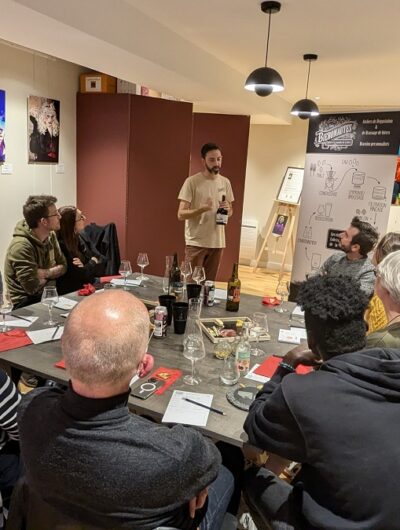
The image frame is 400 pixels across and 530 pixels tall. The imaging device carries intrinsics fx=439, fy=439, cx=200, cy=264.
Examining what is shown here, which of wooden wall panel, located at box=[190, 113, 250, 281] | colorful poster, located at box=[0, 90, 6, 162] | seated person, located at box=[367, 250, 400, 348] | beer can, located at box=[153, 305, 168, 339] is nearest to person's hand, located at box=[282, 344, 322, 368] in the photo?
seated person, located at box=[367, 250, 400, 348]

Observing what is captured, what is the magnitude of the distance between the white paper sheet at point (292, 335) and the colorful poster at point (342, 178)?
108 inches

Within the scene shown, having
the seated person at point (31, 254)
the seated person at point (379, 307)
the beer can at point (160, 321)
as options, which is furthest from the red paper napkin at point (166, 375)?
the seated person at point (31, 254)

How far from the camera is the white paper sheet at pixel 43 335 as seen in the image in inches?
80.2

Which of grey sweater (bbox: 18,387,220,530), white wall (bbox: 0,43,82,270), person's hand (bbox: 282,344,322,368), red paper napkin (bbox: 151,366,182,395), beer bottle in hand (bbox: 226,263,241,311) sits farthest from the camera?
white wall (bbox: 0,43,82,270)

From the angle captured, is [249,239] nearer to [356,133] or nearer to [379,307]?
[356,133]

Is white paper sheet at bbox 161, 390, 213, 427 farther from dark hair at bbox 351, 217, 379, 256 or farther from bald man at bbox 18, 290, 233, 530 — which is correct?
dark hair at bbox 351, 217, 379, 256

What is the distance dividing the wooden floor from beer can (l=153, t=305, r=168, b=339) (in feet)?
12.5

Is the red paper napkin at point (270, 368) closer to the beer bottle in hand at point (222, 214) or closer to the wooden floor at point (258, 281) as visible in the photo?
the beer bottle in hand at point (222, 214)

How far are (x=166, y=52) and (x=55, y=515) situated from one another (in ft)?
11.7

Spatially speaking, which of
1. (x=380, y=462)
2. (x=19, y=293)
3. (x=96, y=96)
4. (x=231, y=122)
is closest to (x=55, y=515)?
(x=380, y=462)

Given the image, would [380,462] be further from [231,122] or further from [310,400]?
[231,122]

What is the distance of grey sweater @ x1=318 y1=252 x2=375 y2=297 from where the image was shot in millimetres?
2875

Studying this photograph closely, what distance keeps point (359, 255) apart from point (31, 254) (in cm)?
224

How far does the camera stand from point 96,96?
15.5 ft
